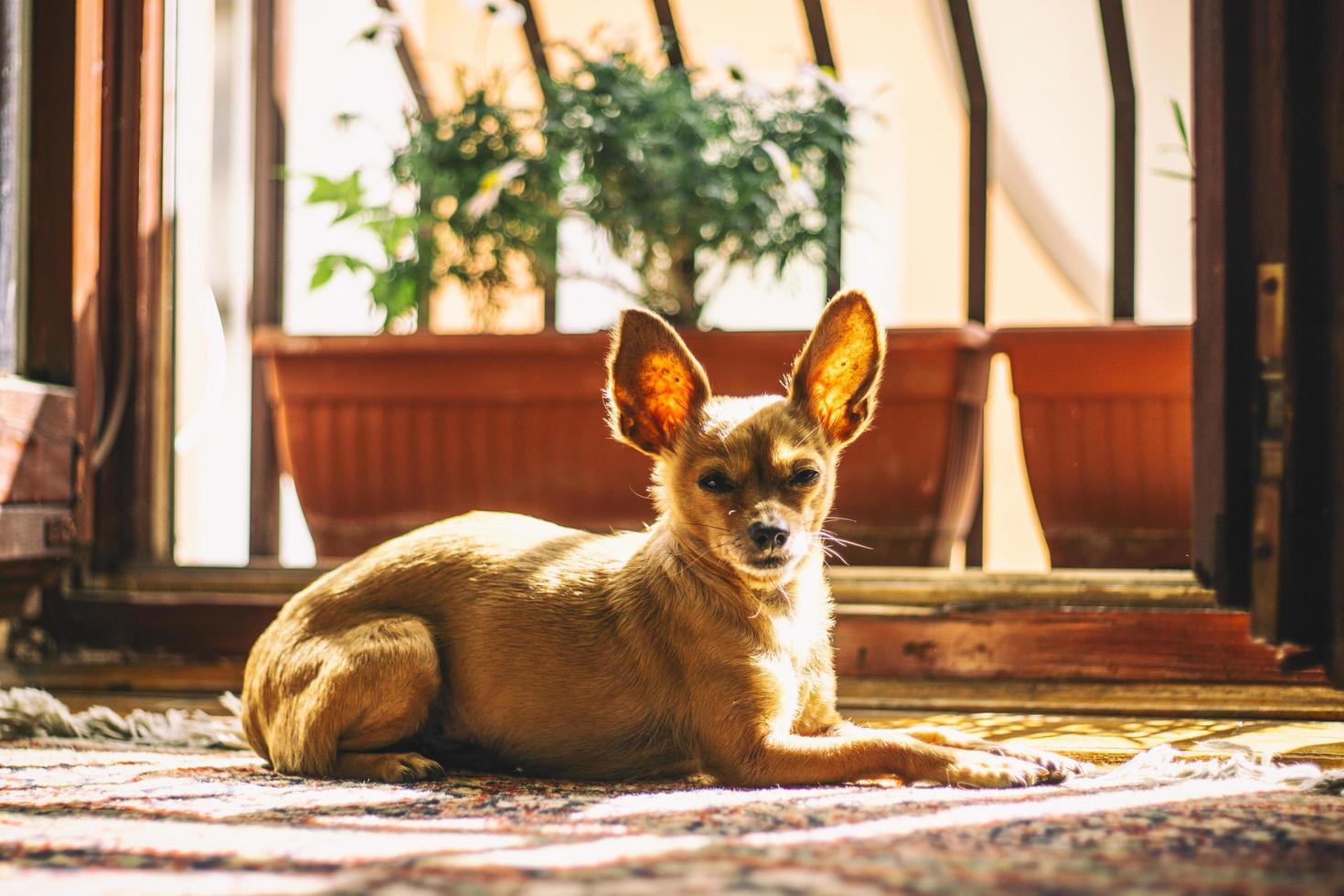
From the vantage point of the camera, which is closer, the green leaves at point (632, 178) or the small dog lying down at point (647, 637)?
the small dog lying down at point (647, 637)

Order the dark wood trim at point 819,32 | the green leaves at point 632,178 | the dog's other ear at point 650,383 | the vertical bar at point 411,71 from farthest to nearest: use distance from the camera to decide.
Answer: the vertical bar at point 411,71 < the dark wood trim at point 819,32 < the green leaves at point 632,178 < the dog's other ear at point 650,383

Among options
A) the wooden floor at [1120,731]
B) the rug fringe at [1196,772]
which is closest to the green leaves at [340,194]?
the wooden floor at [1120,731]

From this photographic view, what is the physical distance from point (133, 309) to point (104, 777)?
5.31ft

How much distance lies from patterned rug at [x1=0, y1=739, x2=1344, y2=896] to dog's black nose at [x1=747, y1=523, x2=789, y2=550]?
40 cm

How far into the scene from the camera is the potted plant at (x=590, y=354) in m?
3.25

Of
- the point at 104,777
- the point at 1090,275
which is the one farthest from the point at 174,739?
the point at 1090,275

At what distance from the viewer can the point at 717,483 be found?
207 cm

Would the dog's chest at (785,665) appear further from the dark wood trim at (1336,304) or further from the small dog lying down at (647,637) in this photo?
the dark wood trim at (1336,304)

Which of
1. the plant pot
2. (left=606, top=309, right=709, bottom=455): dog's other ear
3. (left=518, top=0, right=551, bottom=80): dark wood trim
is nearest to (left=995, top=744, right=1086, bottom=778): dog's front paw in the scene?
(left=606, top=309, right=709, bottom=455): dog's other ear

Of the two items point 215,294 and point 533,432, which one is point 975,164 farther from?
point 215,294

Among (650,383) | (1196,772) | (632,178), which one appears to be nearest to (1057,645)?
(1196,772)

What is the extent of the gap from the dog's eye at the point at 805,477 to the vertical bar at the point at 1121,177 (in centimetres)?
199

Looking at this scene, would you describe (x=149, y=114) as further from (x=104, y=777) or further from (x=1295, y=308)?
(x=1295, y=308)

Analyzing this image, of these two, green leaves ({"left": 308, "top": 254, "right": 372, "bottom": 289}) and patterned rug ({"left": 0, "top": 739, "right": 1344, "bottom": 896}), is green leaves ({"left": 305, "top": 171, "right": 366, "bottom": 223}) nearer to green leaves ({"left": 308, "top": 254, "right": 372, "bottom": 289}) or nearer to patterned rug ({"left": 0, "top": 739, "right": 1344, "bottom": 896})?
green leaves ({"left": 308, "top": 254, "right": 372, "bottom": 289})
